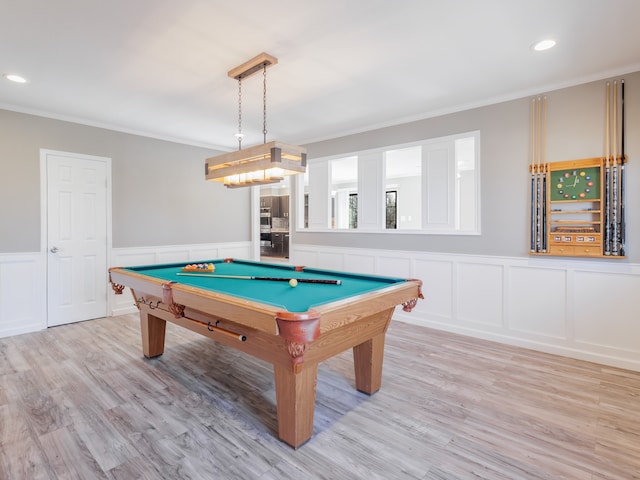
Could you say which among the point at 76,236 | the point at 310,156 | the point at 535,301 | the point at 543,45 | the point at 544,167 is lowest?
the point at 535,301

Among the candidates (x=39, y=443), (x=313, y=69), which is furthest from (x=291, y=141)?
(x=39, y=443)

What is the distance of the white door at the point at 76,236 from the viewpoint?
13.5 feet

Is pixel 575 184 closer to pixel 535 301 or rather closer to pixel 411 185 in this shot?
pixel 535 301

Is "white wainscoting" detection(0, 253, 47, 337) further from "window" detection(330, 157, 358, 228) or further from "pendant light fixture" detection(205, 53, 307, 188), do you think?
"window" detection(330, 157, 358, 228)

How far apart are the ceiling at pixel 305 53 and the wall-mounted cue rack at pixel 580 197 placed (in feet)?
Result: 1.55

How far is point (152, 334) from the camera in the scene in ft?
10.4

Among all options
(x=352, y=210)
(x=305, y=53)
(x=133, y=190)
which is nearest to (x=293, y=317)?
(x=305, y=53)

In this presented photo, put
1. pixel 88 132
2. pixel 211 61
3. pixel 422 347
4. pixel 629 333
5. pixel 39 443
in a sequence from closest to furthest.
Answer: pixel 39 443 → pixel 211 61 → pixel 629 333 → pixel 422 347 → pixel 88 132

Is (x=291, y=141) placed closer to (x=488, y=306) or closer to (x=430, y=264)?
(x=430, y=264)

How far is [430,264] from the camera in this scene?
4.18 m

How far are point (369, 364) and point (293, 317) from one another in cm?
119

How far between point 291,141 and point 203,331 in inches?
151

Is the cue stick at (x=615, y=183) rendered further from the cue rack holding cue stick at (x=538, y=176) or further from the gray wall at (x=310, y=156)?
the cue rack holding cue stick at (x=538, y=176)

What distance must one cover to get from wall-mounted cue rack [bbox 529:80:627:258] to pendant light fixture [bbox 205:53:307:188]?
96.8 inches
